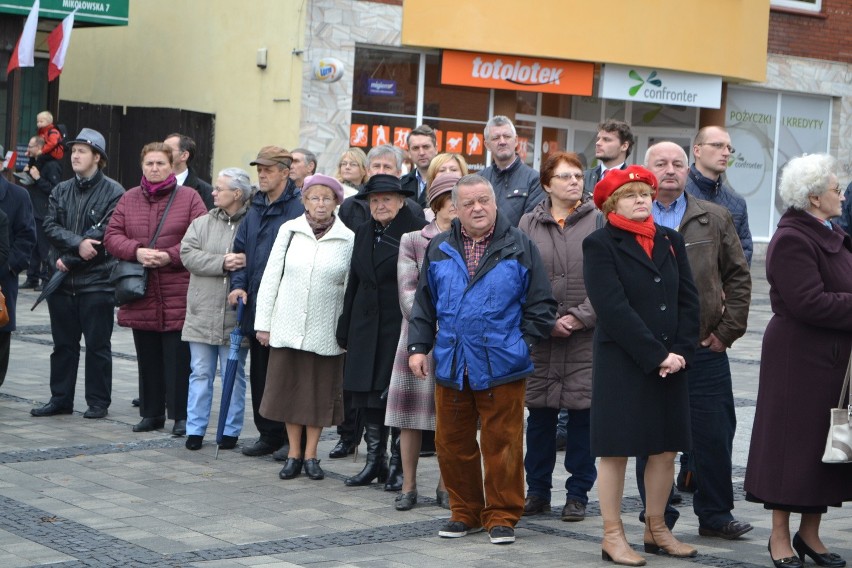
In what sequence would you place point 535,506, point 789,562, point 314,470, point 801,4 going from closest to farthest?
1. point 789,562
2. point 535,506
3. point 314,470
4. point 801,4

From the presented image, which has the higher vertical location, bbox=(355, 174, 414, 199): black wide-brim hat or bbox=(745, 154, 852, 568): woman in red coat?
bbox=(355, 174, 414, 199): black wide-brim hat

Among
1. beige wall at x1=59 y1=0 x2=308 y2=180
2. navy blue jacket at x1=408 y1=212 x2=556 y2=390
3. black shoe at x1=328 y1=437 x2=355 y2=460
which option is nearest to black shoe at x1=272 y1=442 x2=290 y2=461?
black shoe at x1=328 y1=437 x2=355 y2=460

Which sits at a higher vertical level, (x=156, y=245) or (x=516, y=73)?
(x=516, y=73)

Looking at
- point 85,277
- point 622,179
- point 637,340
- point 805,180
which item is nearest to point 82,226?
point 85,277

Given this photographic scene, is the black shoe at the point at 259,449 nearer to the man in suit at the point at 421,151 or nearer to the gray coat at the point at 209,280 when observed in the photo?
the gray coat at the point at 209,280

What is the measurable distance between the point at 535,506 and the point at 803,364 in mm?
1928

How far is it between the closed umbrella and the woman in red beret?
3360 millimetres

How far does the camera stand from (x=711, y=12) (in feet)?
83.1

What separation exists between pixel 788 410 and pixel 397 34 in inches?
656

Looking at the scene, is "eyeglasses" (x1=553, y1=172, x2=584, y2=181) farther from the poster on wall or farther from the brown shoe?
the poster on wall

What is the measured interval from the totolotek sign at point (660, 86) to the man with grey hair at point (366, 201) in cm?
1537

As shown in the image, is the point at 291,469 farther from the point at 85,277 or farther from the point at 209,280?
the point at 85,277

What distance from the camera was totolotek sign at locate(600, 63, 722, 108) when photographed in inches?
974

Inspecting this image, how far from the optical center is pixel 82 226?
1105 centimetres
